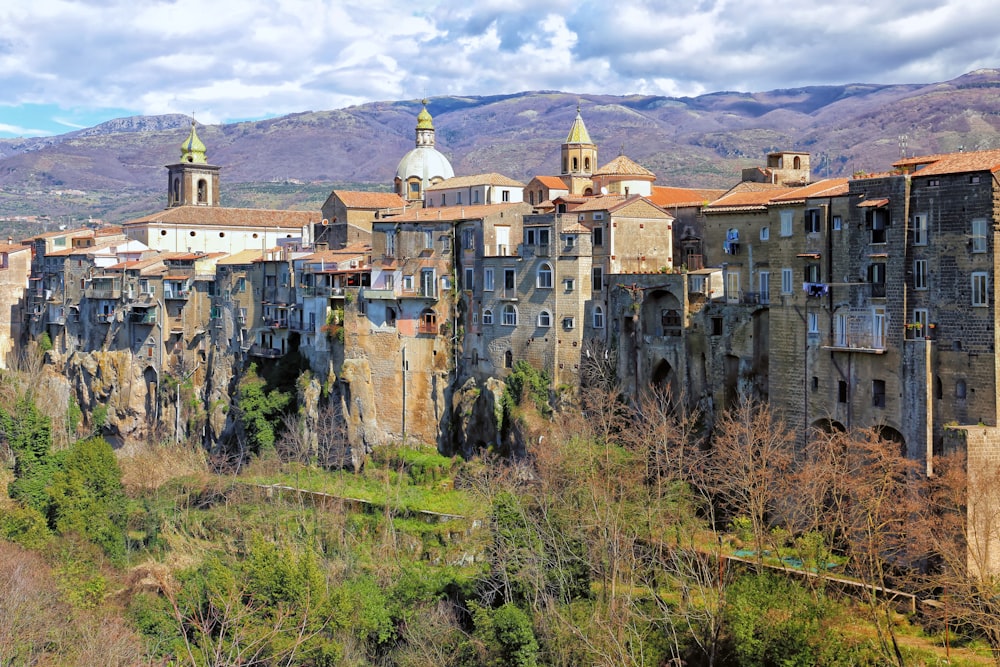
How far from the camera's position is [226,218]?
332ft

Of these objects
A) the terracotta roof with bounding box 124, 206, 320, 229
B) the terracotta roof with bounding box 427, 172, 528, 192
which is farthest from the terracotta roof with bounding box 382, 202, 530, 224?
the terracotta roof with bounding box 124, 206, 320, 229

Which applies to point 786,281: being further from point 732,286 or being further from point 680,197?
point 680,197

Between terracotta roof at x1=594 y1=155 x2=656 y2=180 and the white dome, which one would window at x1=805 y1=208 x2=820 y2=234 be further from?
the white dome

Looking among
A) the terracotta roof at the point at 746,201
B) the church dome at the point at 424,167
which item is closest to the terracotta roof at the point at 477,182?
the church dome at the point at 424,167

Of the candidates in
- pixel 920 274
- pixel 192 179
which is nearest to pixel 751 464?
pixel 920 274

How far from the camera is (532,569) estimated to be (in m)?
45.1

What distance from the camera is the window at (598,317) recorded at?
61594 millimetres

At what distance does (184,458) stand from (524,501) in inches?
1319

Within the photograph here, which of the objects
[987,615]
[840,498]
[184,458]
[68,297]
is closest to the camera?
[987,615]

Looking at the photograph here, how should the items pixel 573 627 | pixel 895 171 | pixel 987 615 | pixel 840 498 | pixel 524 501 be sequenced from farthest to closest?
pixel 524 501
pixel 895 171
pixel 840 498
pixel 573 627
pixel 987 615

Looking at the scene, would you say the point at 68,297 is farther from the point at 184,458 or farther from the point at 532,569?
the point at 532,569

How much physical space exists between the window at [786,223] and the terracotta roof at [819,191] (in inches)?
19.8

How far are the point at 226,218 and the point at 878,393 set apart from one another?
6674 cm

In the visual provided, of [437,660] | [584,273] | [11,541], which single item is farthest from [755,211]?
[11,541]
